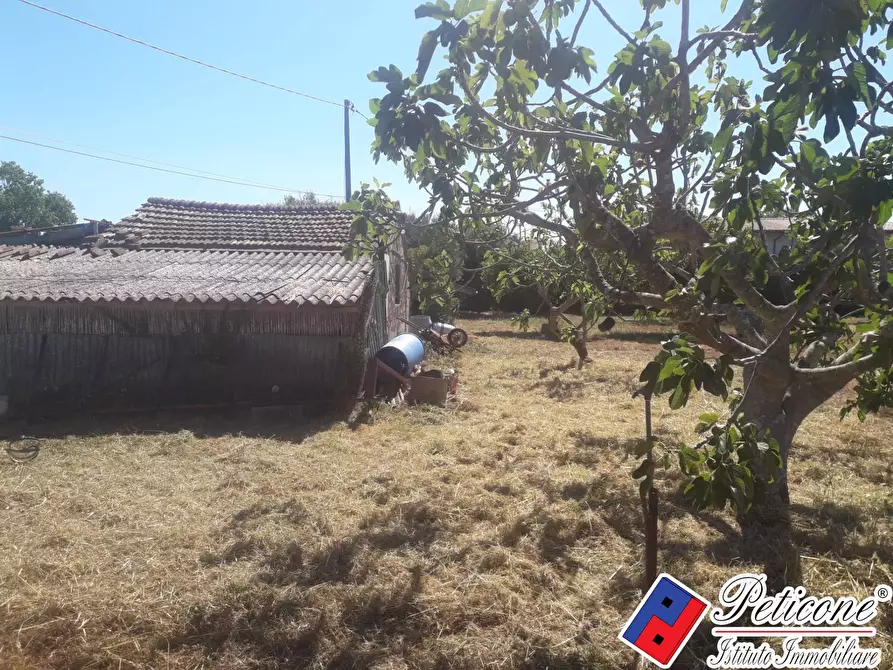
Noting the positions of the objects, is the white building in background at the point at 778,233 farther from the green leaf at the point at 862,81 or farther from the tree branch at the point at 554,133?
the green leaf at the point at 862,81

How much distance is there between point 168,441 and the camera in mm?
7699

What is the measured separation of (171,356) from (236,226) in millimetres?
4481

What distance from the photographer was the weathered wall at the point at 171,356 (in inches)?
369

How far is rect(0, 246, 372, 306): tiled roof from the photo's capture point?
8.91m

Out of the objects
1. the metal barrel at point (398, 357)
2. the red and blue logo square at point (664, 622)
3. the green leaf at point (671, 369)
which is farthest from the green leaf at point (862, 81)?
the metal barrel at point (398, 357)

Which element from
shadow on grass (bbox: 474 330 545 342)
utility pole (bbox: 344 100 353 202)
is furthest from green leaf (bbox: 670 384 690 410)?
utility pole (bbox: 344 100 353 202)

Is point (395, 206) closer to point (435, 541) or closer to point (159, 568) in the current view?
point (435, 541)

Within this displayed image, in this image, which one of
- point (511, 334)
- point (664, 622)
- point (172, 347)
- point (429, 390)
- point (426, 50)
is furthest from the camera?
point (511, 334)

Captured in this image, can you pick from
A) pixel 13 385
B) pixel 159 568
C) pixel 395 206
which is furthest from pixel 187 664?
pixel 13 385

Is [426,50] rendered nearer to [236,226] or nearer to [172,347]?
[172,347]

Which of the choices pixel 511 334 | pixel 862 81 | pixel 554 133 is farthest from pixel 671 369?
pixel 511 334

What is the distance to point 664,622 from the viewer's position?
3.55 m

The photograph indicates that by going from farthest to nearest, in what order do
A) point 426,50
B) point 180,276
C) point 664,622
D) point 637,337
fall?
point 637,337 → point 180,276 → point 426,50 → point 664,622

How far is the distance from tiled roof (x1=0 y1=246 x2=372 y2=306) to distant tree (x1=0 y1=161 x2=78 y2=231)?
40.7m
